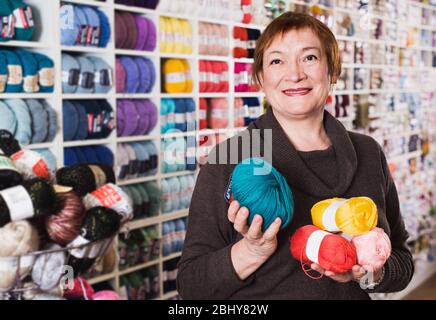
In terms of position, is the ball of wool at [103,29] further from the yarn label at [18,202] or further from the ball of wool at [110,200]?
the yarn label at [18,202]

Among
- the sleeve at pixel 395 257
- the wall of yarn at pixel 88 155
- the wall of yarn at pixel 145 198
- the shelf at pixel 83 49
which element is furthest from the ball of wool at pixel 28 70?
the sleeve at pixel 395 257

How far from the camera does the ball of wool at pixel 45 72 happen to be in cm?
156

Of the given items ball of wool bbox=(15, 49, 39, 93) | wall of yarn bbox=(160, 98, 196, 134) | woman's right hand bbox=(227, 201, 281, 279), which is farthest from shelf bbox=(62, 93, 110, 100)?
woman's right hand bbox=(227, 201, 281, 279)

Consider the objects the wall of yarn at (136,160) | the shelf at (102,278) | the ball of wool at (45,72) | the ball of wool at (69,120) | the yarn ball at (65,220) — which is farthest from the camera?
the wall of yarn at (136,160)

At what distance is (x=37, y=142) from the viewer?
1.58 meters

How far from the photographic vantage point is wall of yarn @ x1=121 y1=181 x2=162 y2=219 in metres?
1.93

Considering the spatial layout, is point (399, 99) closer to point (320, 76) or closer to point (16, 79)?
point (16, 79)

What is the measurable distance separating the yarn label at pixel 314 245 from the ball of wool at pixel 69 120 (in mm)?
1089

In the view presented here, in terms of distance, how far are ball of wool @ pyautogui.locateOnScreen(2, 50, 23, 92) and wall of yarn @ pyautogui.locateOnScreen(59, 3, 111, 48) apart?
0.50 feet

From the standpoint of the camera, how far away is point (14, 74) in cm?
150

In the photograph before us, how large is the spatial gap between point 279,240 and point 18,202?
358 mm

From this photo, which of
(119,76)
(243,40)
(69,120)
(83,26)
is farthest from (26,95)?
(243,40)

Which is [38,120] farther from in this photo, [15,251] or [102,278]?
[15,251]

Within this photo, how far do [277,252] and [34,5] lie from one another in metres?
1.09
